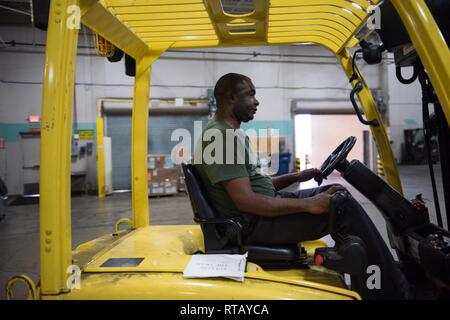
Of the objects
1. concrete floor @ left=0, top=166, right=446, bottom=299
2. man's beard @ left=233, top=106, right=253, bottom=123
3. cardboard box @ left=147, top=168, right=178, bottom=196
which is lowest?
concrete floor @ left=0, top=166, right=446, bottom=299

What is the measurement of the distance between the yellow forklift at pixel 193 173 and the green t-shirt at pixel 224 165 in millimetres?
111

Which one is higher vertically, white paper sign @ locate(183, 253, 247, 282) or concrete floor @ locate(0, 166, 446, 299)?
white paper sign @ locate(183, 253, 247, 282)

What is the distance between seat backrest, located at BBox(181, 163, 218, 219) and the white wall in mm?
11288

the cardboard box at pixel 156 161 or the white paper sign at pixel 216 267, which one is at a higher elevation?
the cardboard box at pixel 156 161

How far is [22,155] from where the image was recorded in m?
12.1

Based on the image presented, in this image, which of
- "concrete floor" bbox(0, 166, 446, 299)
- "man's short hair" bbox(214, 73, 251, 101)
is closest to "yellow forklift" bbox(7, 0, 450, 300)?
"man's short hair" bbox(214, 73, 251, 101)

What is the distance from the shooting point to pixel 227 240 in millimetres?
2084

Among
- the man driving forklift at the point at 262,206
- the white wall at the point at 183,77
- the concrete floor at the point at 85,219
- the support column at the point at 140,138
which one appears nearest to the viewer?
the man driving forklift at the point at 262,206

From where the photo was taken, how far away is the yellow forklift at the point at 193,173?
1.43 m

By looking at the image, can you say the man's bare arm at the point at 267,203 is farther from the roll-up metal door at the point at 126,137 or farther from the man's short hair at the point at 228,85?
the roll-up metal door at the point at 126,137

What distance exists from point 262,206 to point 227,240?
1.02 ft

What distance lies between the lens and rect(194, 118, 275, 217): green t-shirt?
199cm

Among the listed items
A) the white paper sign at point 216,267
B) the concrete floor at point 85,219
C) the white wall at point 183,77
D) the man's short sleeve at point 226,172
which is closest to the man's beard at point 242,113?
the man's short sleeve at point 226,172

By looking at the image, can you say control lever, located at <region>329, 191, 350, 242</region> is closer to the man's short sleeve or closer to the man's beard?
the man's short sleeve
